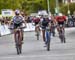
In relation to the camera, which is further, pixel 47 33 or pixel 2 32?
pixel 2 32

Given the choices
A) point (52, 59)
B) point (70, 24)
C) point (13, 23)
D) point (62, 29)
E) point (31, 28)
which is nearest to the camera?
point (52, 59)

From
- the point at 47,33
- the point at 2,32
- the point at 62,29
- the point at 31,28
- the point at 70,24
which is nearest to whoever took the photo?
the point at 47,33

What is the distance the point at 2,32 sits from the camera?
40156 millimetres

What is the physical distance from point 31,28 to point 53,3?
58599 millimetres

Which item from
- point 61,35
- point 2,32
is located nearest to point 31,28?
point 2,32

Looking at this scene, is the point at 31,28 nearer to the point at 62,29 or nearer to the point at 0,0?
the point at 0,0

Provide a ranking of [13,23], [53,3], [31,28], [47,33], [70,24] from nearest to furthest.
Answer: [13,23] → [47,33] → [31,28] → [70,24] → [53,3]

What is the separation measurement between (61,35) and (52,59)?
377 inches

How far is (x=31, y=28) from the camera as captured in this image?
50.5 m

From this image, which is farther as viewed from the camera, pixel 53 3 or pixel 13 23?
pixel 53 3

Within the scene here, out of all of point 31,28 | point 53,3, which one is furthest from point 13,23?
point 53,3

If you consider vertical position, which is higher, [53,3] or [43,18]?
[43,18]

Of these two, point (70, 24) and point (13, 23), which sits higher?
point (13, 23)

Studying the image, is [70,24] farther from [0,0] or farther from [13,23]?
[13,23]
